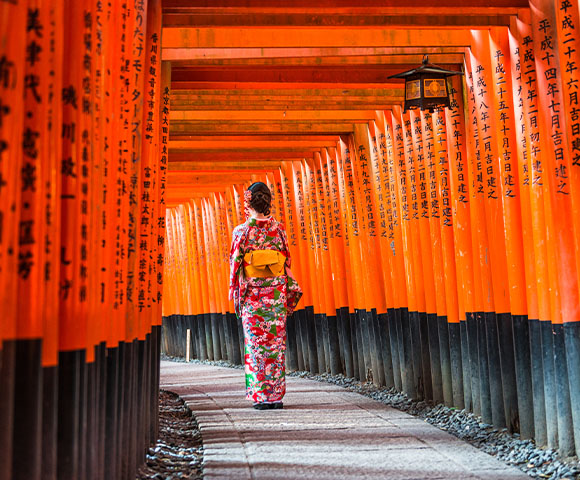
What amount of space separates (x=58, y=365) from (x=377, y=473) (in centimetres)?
224

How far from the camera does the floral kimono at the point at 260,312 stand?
7.34 m

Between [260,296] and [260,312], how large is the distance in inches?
6.1

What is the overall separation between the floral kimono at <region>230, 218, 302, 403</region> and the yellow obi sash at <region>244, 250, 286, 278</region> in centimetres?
4

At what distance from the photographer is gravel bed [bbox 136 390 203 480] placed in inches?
191

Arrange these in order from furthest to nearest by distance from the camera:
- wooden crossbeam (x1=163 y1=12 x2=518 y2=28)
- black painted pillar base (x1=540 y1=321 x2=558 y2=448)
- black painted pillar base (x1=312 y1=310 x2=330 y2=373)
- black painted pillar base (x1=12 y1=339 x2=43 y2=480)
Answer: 1. black painted pillar base (x1=312 y1=310 x2=330 y2=373)
2. wooden crossbeam (x1=163 y1=12 x2=518 y2=28)
3. black painted pillar base (x1=540 y1=321 x2=558 y2=448)
4. black painted pillar base (x1=12 y1=339 x2=43 y2=480)

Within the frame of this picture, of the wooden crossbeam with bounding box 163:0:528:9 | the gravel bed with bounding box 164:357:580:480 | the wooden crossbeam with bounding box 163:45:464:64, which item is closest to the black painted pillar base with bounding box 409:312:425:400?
the gravel bed with bounding box 164:357:580:480

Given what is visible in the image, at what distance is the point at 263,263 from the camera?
731 cm

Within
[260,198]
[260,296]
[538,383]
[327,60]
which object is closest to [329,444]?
[538,383]

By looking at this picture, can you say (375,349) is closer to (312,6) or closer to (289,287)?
(289,287)

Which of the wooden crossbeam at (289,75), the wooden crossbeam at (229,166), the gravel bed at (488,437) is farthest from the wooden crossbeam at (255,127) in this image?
the gravel bed at (488,437)

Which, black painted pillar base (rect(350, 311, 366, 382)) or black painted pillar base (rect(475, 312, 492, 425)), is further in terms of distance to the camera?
black painted pillar base (rect(350, 311, 366, 382))

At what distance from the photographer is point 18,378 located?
259cm

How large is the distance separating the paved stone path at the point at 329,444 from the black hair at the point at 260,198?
1.93 metres

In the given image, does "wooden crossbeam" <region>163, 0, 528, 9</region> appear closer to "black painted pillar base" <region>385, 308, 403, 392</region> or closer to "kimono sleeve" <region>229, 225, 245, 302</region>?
"kimono sleeve" <region>229, 225, 245, 302</region>
